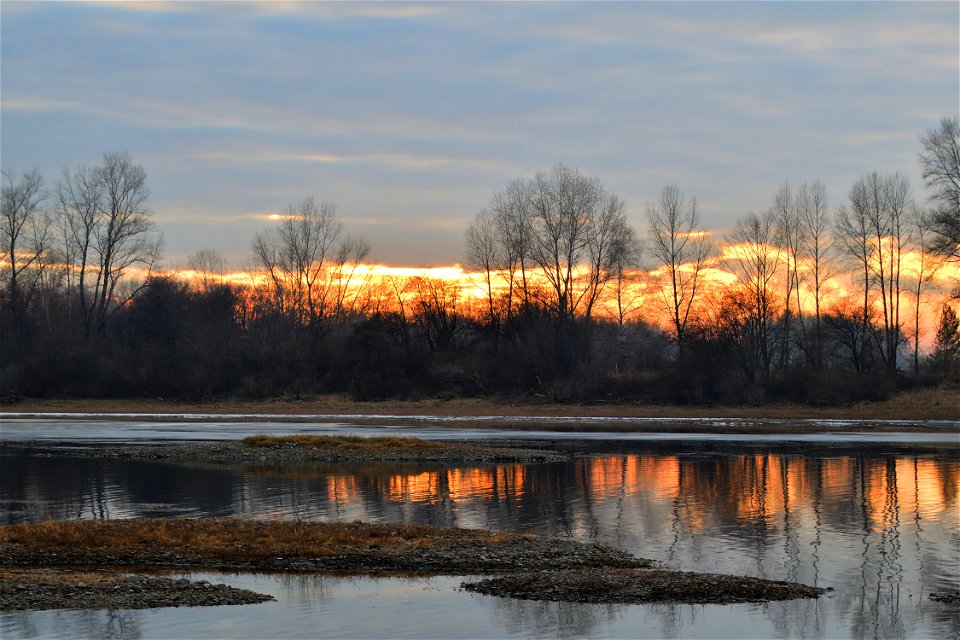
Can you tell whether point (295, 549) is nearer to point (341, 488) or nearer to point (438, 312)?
point (341, 488)

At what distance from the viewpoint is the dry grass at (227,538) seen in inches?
795

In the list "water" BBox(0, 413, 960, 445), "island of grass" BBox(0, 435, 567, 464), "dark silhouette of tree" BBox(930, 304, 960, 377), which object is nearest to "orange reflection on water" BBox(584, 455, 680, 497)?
"island of grass" BBox(0, 435, 567, 464)

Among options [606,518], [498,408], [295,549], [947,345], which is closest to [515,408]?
[498,408]

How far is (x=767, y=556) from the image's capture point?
67.5ft

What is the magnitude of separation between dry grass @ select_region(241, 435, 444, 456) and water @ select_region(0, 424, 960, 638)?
11.0ft

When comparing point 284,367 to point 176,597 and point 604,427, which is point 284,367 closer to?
point 604,427

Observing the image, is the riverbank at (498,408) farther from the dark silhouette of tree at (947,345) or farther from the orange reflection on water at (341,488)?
the orange reflection on water at (341,488)

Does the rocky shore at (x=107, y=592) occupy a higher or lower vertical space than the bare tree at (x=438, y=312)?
lower

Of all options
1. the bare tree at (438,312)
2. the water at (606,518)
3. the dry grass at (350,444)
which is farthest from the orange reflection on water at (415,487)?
the bare tree at (438,312)

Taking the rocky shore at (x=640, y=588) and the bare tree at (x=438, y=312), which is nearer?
the rocky shore at (x=640, y=588)

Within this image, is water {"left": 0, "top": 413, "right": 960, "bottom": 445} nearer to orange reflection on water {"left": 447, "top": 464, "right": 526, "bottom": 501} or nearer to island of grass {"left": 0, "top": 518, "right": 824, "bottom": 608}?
orange reflection on water {"left": 447, "top": 464, "right": 526, "bottom": 501}

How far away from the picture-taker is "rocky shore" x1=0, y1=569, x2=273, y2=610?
16.1 meters

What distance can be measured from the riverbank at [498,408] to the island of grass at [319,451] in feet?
87.5

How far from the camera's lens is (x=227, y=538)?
21125mm
